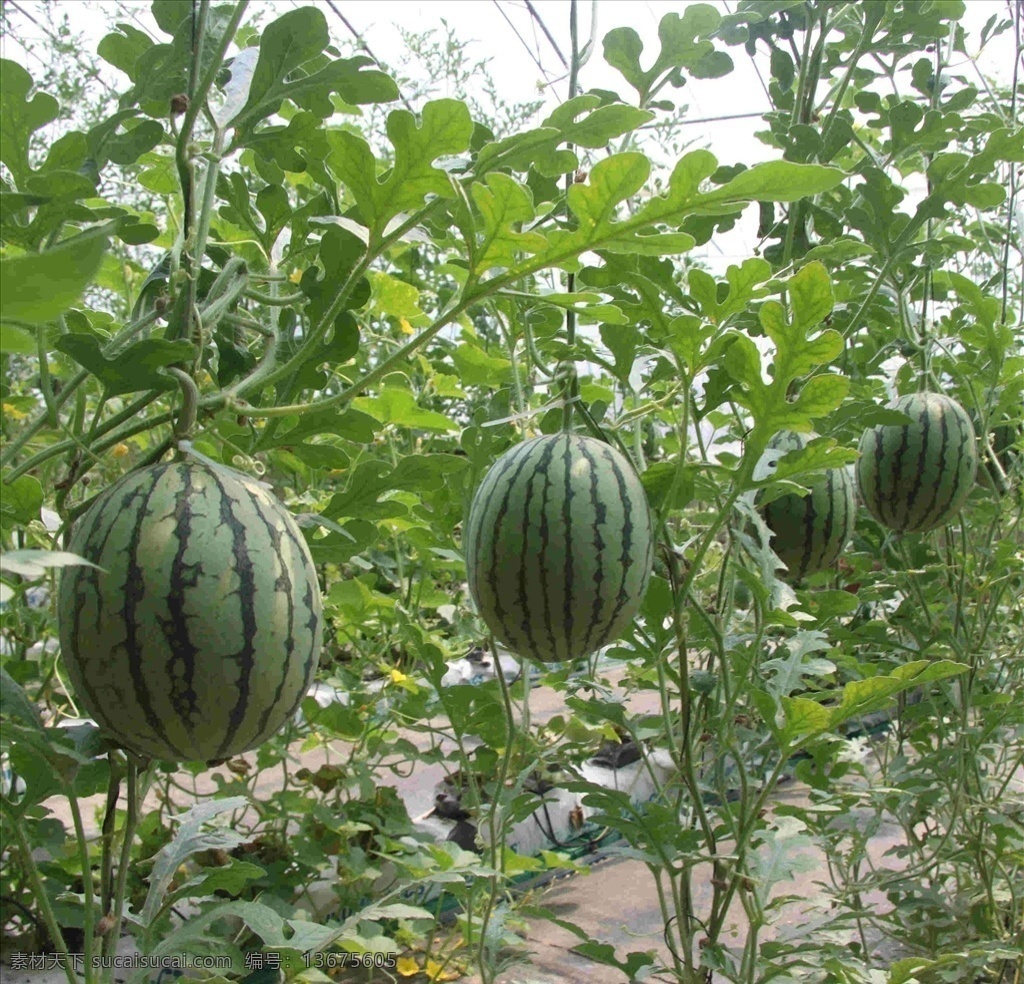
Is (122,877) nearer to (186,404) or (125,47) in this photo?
(186,404)

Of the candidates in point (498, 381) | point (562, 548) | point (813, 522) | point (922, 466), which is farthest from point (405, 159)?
point (922, 466)

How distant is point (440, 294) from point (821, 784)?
1627 millimetres

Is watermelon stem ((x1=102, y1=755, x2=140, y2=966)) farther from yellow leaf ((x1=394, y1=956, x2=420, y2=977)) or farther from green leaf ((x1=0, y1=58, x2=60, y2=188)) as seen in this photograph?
yellow leaf ((x1=394, y1=956, x2=420, y2=977))

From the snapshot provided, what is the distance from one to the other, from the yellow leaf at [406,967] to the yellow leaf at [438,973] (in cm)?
3

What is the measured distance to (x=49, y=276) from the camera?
47 cm

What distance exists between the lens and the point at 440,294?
2.75 metres

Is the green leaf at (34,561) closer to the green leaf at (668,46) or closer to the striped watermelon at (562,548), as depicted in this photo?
the striped watermelon at (562,548)

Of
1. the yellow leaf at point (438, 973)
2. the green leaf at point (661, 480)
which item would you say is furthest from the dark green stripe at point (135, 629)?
the yellow leaf at point (438, 973)

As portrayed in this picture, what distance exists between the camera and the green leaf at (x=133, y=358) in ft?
2.55

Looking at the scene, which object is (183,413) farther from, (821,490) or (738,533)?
(821,490)

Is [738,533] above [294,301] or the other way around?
the other way around

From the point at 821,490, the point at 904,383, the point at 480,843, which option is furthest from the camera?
the point at 904,383

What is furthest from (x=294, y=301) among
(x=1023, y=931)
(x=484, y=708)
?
(x=1023, y=931)

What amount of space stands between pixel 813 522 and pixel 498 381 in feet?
1.99
